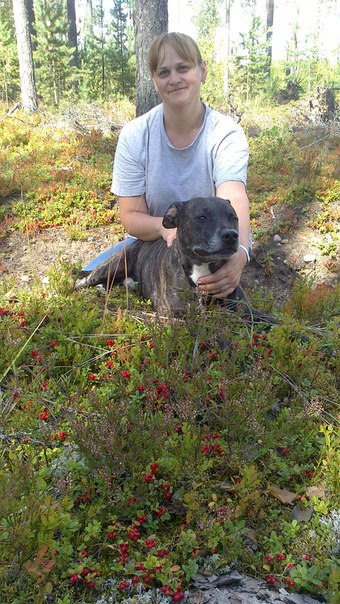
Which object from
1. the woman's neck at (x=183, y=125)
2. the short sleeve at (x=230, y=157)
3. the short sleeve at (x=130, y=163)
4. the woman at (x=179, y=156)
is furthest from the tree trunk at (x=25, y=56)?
the short sleeve at (x=230, y=157)

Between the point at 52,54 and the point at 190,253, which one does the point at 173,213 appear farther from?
the point at 52,54

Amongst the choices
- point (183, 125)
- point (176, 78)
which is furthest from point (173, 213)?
point (176, 78)

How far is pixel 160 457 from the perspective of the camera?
104 inches

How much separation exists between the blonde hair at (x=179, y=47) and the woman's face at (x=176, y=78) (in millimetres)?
32

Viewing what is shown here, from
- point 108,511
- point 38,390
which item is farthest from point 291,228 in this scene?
point 108,511

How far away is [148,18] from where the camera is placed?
898 cm

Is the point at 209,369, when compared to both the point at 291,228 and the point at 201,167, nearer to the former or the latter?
the point at 201,167

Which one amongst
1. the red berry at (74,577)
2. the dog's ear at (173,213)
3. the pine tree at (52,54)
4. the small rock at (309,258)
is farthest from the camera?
the pine tree at (52,54)

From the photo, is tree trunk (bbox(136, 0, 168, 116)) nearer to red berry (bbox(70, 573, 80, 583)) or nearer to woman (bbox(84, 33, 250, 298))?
woman (bbox(84, 33, 250, 298))

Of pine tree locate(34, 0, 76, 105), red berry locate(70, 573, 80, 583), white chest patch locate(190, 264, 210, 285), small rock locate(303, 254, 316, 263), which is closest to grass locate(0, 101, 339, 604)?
red berry locate(70, 573, 80, 583)

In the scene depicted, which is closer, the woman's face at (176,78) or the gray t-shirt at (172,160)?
the woman's face at (176,78)

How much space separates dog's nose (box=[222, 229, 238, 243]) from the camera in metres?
3.77

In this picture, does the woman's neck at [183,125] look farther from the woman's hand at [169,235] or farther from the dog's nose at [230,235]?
the dog's nose at [230,235]

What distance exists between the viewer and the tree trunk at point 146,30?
352 inches
